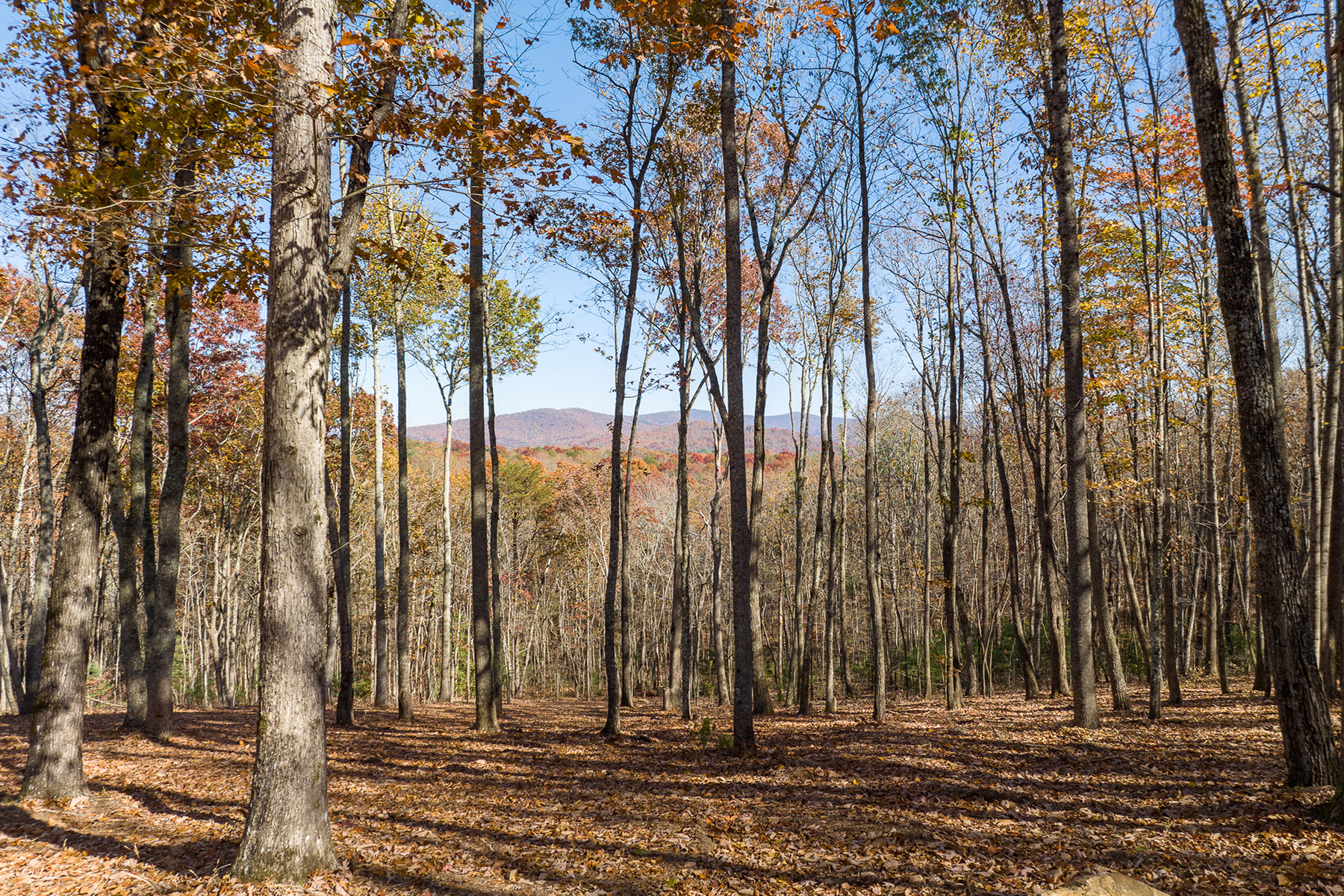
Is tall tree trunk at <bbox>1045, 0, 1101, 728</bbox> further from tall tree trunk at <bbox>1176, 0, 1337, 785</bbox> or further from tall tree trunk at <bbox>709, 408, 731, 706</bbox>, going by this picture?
tall tree trunk at <bbox>709, 408, 731, 706</bbox>

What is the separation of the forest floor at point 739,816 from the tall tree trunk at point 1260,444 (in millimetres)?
533

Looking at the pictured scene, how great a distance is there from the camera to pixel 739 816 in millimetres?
5922

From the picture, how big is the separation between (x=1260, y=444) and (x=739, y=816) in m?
5.35

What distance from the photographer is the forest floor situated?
445cm

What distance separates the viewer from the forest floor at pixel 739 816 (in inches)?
175

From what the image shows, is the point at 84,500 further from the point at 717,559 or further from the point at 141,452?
the point at 717,559

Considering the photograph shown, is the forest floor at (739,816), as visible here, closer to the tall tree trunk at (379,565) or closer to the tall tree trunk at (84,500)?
the tall tree trunk at (84,500)

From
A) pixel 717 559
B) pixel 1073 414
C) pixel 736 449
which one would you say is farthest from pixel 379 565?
pixel 1073 414

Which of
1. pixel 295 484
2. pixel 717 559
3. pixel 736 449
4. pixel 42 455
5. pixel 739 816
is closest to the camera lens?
pixel 295 484

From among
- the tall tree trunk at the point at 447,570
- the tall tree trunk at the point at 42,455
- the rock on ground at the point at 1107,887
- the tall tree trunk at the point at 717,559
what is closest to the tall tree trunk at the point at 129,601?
the tall tree trunk at the point at 42,455

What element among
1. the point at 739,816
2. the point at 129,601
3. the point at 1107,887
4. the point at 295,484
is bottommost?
the point at 739,816

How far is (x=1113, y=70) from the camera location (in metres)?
11.4

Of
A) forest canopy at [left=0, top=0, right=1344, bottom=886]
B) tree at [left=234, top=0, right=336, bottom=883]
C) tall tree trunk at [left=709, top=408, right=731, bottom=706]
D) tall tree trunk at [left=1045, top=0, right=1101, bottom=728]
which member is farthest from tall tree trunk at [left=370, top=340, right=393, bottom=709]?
tall tree trunk at [left=1045, top=0, right=1101, bottom=728]

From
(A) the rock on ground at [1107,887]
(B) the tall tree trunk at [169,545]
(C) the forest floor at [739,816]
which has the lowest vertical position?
(C) the forest floor at [739,816]
